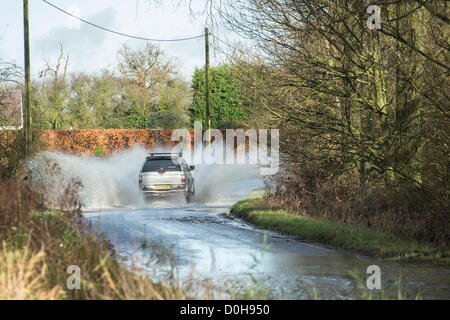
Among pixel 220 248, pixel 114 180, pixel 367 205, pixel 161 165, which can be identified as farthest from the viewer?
pixel 114 180

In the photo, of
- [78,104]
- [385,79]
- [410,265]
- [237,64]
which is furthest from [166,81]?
[410,265]

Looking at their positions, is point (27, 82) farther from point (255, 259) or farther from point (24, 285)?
point (255, 259)

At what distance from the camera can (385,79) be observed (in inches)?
633

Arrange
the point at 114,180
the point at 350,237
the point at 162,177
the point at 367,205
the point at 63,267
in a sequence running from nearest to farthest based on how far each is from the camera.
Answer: the point at 63,267
the point at 350,237
the point at 367,205
the point at 162,177
the point at 114,180

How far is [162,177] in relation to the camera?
83.8 ft

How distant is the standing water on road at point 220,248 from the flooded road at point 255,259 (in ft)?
0.05

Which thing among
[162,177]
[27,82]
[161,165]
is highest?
[27,82]

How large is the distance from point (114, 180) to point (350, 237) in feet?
63.1

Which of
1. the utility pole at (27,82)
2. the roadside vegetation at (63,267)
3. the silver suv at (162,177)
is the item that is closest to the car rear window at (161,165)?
the silver suv at (162,177)

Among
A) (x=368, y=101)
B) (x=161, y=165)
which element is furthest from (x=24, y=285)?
(x=161, y=165)

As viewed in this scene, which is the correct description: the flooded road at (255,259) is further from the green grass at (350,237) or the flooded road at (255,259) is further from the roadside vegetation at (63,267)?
the green grass at (350,237)

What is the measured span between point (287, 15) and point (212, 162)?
28.9 metres

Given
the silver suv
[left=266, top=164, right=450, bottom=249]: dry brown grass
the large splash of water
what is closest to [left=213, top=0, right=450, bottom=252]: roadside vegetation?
[left=266, top=164, right=450, bottom=249]: dry brown grass

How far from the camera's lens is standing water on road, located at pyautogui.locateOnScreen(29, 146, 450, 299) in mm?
10164
